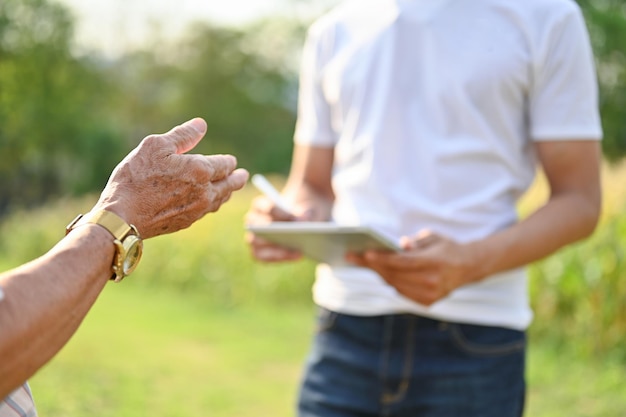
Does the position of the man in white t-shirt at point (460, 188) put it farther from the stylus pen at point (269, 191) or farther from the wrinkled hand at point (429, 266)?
the stylus pen at point (269, 191)

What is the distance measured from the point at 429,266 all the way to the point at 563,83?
0.47 metres

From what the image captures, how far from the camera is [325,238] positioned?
1.73 meters

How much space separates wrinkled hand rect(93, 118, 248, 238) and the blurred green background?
3.48 metres

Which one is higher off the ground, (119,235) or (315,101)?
(119,235)

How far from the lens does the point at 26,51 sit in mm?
12672

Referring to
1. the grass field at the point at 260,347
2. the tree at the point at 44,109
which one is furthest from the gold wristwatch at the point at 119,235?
the tree at the point at 44,109

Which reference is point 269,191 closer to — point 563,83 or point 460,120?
point 460,120

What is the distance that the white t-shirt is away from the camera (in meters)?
1.81

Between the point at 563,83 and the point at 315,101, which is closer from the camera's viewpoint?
the point at 563,83

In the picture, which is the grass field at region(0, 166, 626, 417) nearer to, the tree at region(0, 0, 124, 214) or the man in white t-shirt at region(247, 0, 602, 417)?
the man in white t-shirt at region(247, 0, 602, 417)

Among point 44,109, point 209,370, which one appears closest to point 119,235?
point 209,370

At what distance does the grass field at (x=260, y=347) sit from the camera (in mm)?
4797

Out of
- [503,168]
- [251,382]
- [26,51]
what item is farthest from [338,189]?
[26,51]

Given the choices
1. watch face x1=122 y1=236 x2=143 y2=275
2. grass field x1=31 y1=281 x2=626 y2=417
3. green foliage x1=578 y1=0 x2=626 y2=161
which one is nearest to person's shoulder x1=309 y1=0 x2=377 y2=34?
watch face x1=122 y1=236 x2=143 y2=275
